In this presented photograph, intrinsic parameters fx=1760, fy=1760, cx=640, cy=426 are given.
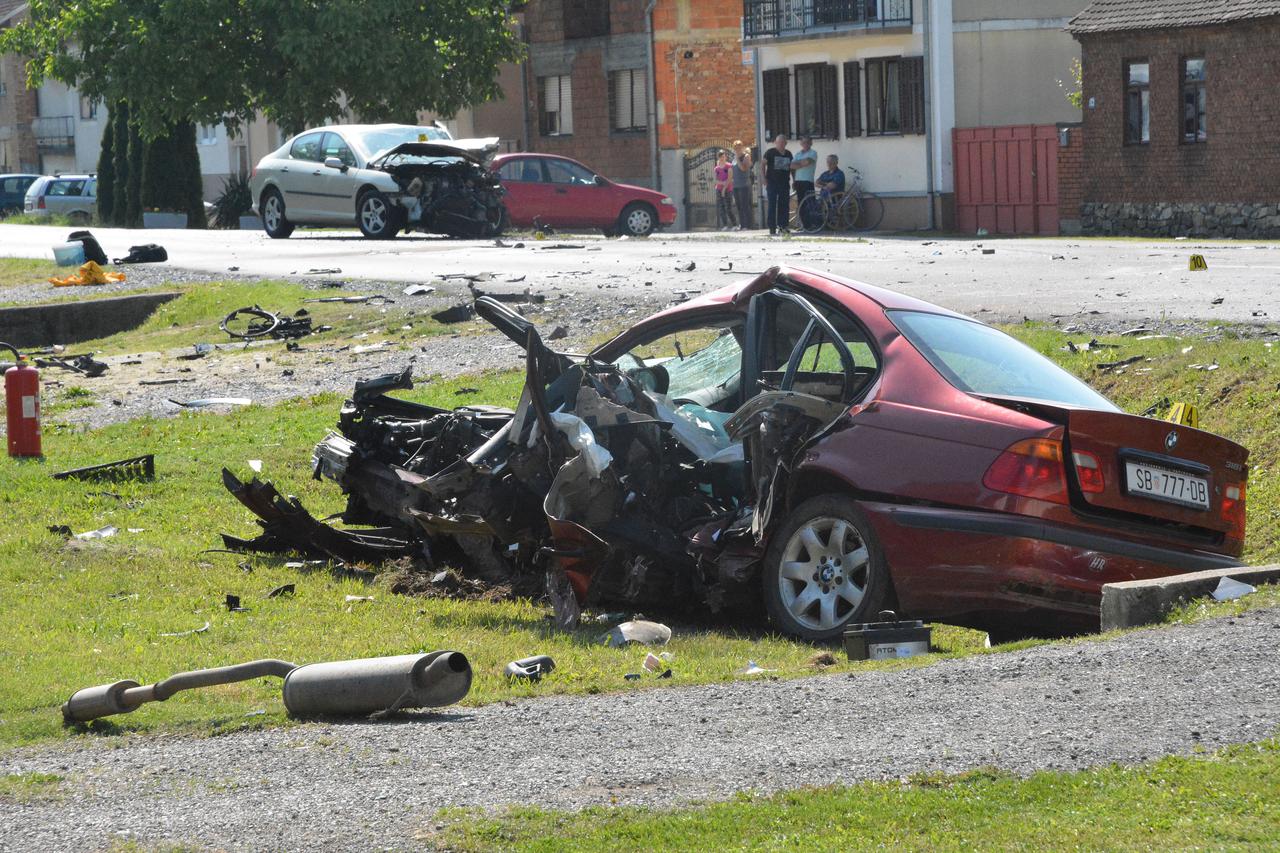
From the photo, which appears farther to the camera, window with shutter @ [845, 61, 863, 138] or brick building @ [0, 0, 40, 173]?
brick building @ [0, 0, 40, 173]

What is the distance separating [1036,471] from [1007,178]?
3200 centimetres

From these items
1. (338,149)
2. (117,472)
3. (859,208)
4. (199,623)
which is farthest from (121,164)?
(199,623)

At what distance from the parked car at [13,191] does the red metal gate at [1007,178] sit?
34536 millimetres

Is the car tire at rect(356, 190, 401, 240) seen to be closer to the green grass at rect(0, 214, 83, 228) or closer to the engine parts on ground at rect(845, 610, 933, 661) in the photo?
the engine parts on ground at rect(845, 610, 933, 661)

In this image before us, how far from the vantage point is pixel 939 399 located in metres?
7.13

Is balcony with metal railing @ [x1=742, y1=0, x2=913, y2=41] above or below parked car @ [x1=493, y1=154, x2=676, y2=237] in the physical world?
above

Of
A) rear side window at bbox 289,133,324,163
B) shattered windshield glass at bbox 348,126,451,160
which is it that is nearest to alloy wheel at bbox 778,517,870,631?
shattered windshield glass at bbox 348,126,451,160

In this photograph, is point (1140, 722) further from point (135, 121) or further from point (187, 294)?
point (135, 121)

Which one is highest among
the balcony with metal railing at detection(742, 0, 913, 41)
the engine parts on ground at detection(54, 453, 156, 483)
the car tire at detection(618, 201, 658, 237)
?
the balcony with metal railing at detection(742, 0, 913, 41)

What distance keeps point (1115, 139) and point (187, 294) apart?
20763 mm

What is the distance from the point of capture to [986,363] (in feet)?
24.9

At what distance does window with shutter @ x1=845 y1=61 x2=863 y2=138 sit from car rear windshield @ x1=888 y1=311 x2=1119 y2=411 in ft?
114

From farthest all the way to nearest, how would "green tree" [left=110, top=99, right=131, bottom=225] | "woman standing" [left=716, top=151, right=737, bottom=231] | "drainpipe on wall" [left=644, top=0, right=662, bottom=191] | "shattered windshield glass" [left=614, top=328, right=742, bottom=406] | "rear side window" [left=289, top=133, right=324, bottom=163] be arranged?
"green tree" [left=110, top=99, right=131, bottom=225], "drainpipe on wall" [left=644, top=0, right=662, bottom=191], "woman standing" [left=716, top=151, right=737, bottom=231], "rear side window" [left=289, top=133, right=324, bottom=163], "shattered windshield glass" [left=614, top=328, right=742, bottom=406]

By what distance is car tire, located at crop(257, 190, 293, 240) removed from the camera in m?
32.3
